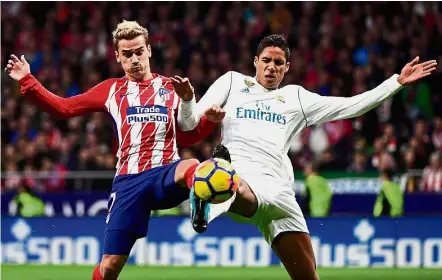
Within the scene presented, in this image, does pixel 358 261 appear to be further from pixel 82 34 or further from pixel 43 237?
pixel 82 34

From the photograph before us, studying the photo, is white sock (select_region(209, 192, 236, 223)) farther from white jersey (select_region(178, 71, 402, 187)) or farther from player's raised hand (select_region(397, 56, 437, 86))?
player's raised hand (select_region(397, 56, 437, 86))

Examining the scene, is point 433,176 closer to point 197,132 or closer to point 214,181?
point 197,132

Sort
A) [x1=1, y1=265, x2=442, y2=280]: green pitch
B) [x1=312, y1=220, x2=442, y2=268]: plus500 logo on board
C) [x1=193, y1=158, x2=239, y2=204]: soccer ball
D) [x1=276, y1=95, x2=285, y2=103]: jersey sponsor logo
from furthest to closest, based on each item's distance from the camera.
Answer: [x1=312, y1=220, x2=442, y2=268]: plus500 logo on board, [x1=1, y1=265, x2=442, y2=280]: green pitch, [x1=276, y1=95, x2=285, y2=103]: jersey sponsor logo, [x1=193, y1=158, x2=239, y2=204]: soccer ball

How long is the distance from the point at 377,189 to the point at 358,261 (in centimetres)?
191

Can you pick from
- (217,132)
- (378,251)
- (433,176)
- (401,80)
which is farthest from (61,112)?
(217,132)

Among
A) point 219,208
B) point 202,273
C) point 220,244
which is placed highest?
point 219,208

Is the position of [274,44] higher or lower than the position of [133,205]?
higher

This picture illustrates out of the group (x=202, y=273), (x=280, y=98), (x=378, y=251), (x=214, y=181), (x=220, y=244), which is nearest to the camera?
(x=214, y=181)

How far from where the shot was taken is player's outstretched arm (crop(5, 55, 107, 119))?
23.4ft

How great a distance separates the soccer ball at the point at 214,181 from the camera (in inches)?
247

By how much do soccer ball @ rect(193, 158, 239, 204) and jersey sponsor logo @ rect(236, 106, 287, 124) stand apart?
1.01 meters

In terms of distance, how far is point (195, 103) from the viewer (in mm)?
7125

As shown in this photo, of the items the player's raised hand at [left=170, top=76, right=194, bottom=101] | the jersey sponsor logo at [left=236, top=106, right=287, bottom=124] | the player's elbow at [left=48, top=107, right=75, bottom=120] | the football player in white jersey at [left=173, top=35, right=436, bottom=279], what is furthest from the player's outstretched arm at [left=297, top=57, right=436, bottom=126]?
the player's elbow at [left=48, top=107, right=75, bottom=120]

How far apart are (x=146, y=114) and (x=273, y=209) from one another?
114cm
